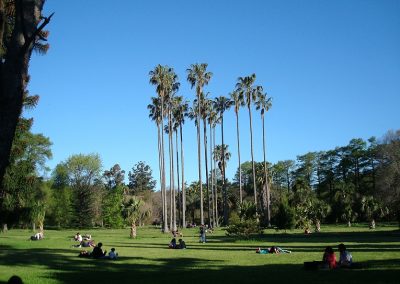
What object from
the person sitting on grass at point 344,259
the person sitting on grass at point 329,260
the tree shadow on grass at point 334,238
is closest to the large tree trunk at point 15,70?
the person sitting on grass at point 329,260

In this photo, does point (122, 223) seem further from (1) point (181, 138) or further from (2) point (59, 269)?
(2) point (59, 269)

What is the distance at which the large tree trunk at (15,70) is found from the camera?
5535 millimetres

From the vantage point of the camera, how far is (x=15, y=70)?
572 centimetres

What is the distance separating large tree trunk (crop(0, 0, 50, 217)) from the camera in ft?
18.2

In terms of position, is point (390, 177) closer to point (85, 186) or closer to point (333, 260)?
point (333, 260)

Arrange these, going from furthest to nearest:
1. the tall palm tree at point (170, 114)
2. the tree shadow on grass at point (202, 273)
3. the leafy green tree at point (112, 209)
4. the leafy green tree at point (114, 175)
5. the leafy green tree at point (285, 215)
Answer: the leafy green tree at point (114, 175), the leafy green tree at point (112, 209), the tall palm tree at point (170, 114), the leafy green tree at point (285, 215), the tree shadow on grass at point (202, 273)

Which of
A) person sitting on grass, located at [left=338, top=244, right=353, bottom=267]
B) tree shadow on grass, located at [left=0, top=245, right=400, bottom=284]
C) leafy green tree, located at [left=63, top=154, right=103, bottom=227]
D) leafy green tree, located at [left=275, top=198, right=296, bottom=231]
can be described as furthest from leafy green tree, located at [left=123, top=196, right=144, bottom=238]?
leafy green tree, located at [left=63, top=154, right=103, bottom=227]

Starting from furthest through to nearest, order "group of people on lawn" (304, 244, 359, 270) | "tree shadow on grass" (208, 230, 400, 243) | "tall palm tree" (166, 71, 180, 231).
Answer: "tall palm tree" (166, 71, 180, 231)
"tree shadow on grass" (208, 230, 400, 243)
"group of people on lawn" (304, 244, 359, 270)

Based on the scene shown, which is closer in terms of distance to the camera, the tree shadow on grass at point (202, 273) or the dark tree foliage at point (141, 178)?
the tree shadow on grass at point (202, 273)

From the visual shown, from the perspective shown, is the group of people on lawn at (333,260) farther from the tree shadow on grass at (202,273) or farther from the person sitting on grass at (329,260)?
the tree shadow on grass at (202,273)

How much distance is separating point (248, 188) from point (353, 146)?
28.1 metres

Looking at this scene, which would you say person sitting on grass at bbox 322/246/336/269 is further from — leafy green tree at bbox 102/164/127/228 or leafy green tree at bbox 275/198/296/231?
leafy green tree at bbox 102/164/127/228

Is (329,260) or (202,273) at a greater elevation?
(329,260)

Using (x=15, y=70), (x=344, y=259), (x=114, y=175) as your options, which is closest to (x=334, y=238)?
(x=344, y=259)
